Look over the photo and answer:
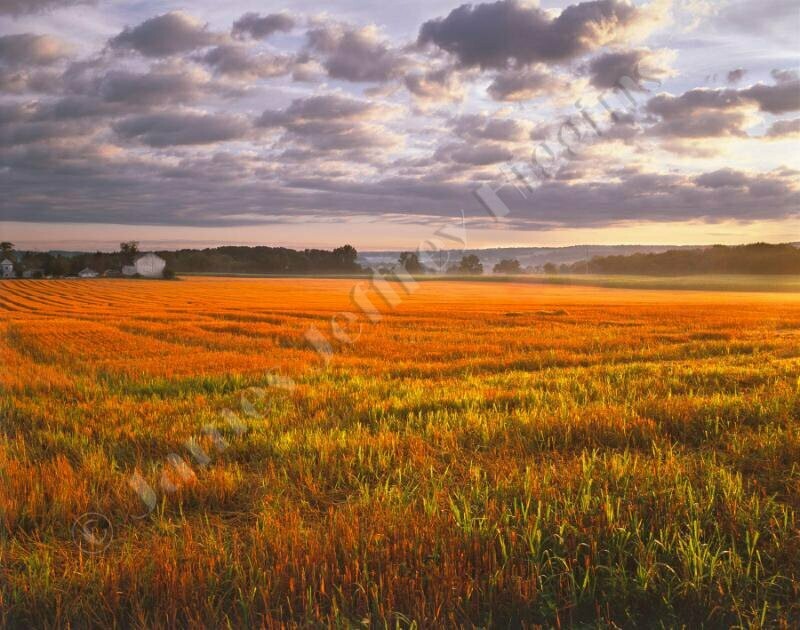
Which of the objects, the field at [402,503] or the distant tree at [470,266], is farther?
the distant tree at [470,266]

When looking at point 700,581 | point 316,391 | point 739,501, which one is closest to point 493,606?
point 700,581

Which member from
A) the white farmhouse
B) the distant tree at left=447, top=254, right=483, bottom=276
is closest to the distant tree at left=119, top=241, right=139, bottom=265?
the white farmhouse

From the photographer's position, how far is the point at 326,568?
3.64m

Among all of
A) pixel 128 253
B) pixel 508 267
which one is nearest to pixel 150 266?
pixel 128 253

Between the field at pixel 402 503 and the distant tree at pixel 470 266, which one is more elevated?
the distant tree at pixel 470 266

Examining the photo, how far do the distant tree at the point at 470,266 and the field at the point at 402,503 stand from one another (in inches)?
4444

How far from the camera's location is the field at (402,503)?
3.49 metres

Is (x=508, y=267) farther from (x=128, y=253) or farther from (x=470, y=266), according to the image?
(x=128, y=253)

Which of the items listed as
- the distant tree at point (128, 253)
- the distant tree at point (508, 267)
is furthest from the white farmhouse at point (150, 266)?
the distant tree at point (508, 267)

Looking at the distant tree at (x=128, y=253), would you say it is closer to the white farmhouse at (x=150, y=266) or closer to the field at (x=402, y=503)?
the white farmhouse at (x=150, y=266)

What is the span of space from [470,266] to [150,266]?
71.5 m

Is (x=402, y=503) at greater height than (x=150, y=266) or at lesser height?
lesser

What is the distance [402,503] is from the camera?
4.78 metres

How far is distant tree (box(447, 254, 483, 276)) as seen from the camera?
124 m
